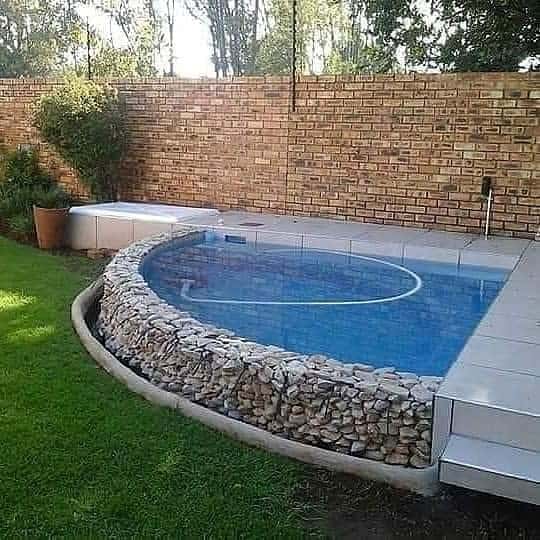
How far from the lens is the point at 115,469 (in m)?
2.93

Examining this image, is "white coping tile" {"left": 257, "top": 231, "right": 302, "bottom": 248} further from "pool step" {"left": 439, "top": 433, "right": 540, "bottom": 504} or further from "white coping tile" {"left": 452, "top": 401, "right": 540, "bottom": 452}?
"pool step" {"left": 439, "top": 433, "right": 540, "bottom": 504}

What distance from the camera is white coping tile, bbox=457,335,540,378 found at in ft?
10.9

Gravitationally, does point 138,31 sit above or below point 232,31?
above

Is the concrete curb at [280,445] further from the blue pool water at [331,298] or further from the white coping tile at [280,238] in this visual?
the white coping tile at [280,238]

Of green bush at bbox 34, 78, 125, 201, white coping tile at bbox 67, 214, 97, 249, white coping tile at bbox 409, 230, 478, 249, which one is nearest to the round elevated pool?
white coping tile at bbox 409, 230, 478, 249

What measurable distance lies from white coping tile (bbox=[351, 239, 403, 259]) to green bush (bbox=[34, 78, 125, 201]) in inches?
175

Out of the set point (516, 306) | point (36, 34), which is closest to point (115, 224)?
point (516, 306)

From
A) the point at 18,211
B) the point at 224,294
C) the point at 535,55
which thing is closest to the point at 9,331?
the point at 224,294

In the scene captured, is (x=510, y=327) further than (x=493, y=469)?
Yes

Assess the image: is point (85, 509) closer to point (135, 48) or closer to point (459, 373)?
point (459, 373)

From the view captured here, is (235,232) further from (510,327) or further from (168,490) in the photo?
(168,490)

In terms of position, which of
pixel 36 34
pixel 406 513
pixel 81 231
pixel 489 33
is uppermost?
pixel 36 34

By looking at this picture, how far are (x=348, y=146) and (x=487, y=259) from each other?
8.84 feet

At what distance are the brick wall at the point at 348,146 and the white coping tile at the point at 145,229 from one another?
5.33ft
